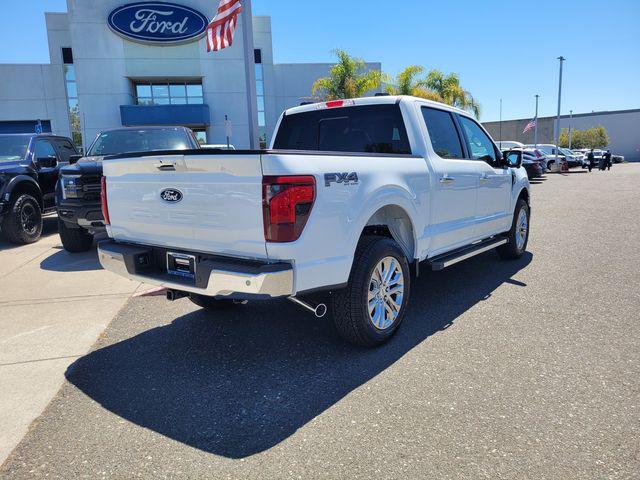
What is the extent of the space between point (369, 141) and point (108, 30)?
27.1 metres

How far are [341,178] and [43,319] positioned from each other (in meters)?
3.45

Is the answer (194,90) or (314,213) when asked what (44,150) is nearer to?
(314,213)

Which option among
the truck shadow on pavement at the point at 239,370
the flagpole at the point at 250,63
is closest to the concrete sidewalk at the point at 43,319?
the truck shadow on pavement at the point at 239,370

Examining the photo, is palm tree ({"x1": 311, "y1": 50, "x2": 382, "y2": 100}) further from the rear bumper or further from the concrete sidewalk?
the rear bumper

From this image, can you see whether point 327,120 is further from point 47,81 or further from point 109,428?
point 47,81

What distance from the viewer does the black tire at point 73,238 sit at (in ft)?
25.2

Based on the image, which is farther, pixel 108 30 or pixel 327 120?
pixel 108 30

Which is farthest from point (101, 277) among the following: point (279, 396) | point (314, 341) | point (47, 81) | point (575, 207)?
point (47, 81)

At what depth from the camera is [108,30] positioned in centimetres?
2623

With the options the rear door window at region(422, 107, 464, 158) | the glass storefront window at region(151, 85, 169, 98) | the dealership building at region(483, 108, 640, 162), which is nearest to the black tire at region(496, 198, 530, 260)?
the rear door window at region(422, 107, 464, 158)

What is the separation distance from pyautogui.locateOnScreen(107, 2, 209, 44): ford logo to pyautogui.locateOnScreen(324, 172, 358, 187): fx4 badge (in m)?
27.1

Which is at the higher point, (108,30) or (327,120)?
(108,30)

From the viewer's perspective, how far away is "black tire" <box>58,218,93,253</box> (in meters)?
7.70

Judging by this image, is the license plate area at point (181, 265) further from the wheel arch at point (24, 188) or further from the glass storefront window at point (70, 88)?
the glass storefront window at point (70, 88)
